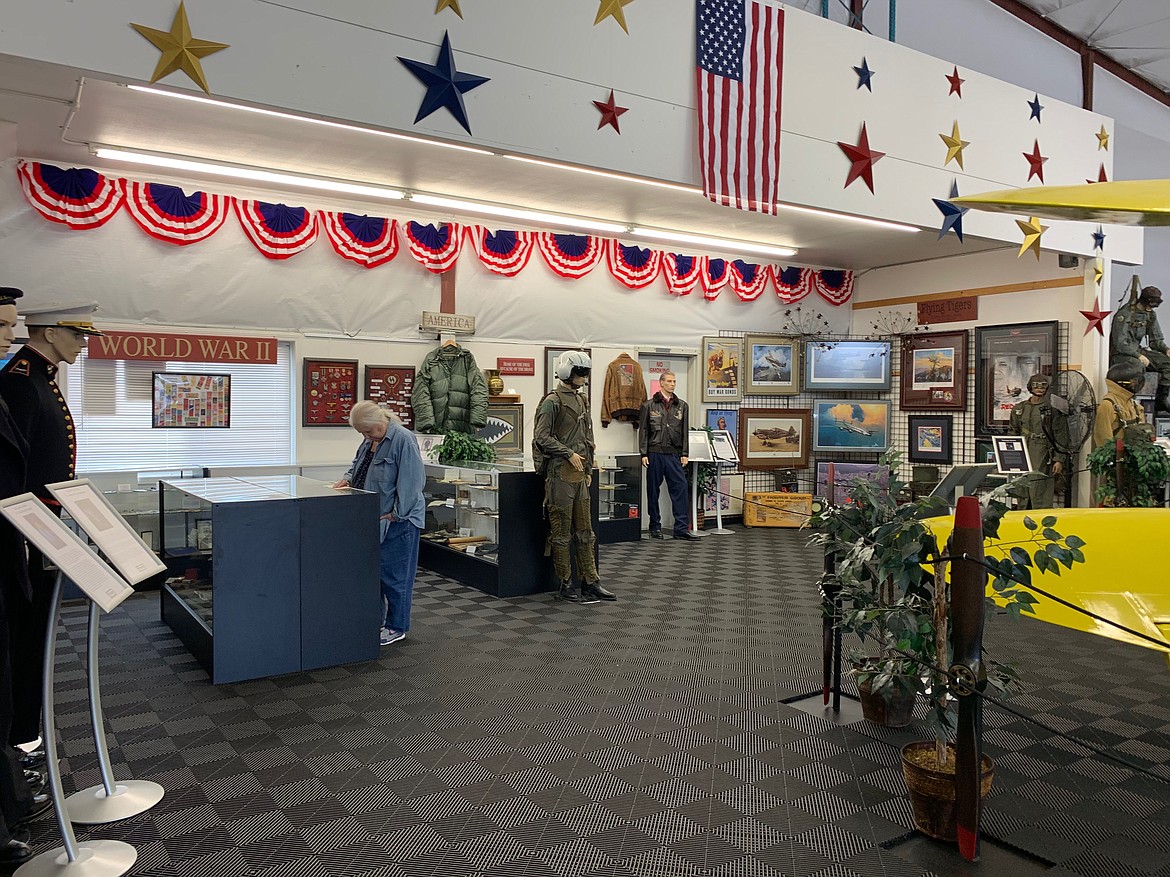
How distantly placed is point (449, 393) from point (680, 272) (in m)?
3.87

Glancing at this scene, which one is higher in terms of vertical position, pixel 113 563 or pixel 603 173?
pixel 603 173

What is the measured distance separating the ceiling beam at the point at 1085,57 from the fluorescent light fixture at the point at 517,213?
6.28 m

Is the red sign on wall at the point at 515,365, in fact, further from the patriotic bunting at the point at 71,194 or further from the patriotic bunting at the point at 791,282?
the patriotic bunting at the point at 71,194

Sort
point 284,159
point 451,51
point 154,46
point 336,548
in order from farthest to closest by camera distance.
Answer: point 284,159 < point 451,51 < point 336,548 < point 154,46

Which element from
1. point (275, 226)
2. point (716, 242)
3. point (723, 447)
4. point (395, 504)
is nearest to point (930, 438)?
point (723, 447)

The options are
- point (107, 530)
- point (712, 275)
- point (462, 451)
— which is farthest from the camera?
point (712, 275)

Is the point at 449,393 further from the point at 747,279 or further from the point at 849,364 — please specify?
the point at 849,364

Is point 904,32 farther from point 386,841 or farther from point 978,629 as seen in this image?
point 386,841

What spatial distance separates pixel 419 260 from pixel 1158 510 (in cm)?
738

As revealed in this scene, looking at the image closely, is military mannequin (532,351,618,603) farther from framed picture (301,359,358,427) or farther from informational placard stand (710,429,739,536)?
informational placard stand (710,429,739,536)

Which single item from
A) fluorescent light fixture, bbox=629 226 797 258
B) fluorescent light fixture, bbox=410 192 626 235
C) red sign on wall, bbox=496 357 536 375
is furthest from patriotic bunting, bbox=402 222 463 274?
fluorescent light fixture, bbox=629 226 797 258

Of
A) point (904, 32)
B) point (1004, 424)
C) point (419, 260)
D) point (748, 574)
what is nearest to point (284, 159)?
point (419, 260)

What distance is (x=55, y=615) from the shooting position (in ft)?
10.2

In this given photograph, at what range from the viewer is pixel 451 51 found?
5.91m
